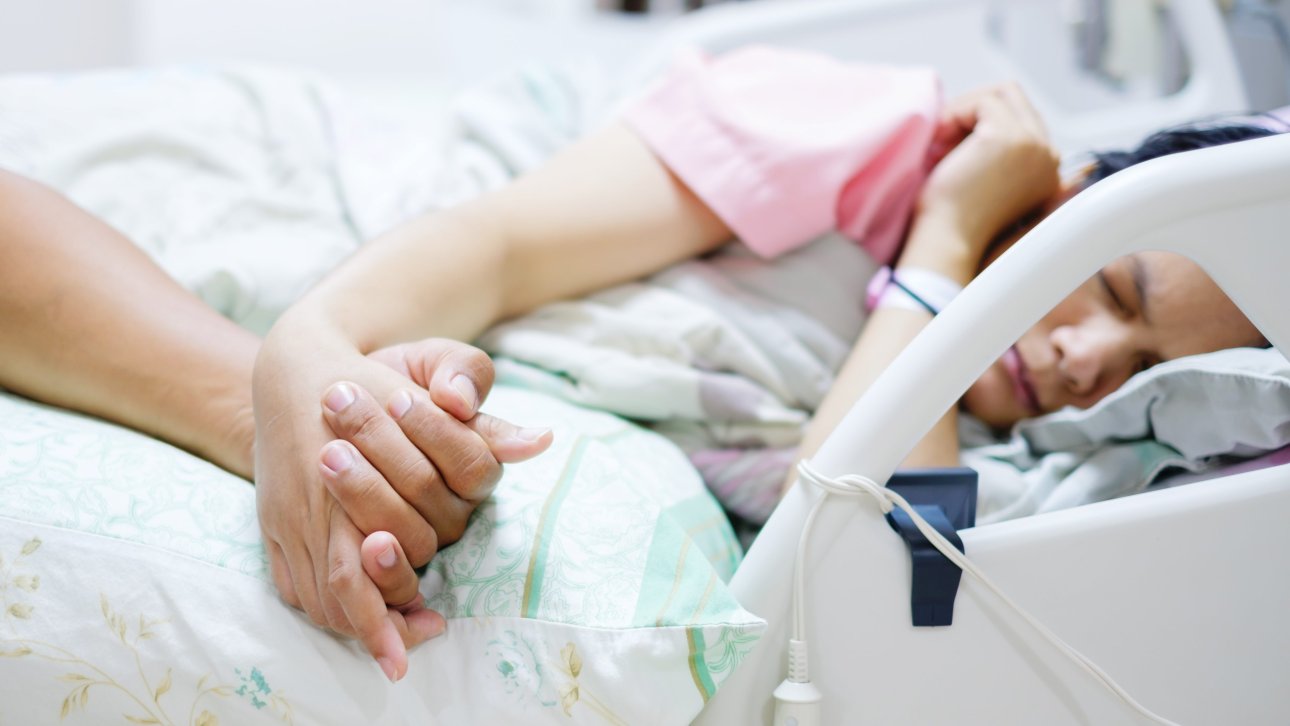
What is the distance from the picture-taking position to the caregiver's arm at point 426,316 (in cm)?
58

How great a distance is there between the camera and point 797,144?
0.93 m

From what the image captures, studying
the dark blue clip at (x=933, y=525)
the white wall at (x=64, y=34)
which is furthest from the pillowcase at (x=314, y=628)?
the white wall at (x=64, y=34)

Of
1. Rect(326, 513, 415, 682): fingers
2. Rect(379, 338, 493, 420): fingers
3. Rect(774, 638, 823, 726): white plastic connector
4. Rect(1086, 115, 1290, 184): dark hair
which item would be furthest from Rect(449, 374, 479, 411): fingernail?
Rect(1086, 115, 1290, 184): dark hair

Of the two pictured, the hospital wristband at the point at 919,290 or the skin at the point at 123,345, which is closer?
the skin at the point at 123,345

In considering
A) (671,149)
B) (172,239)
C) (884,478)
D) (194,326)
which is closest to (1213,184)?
(884,478)

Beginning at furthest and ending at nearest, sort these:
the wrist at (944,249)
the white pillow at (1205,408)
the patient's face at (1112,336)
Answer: the wrist at (944,249)
the patient's face at (1112,336)
the white pillow at (1205,408)

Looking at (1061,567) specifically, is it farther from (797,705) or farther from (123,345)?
(123,345)

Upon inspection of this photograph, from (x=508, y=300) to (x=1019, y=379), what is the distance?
0.49 metres

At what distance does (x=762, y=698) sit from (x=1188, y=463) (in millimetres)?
378

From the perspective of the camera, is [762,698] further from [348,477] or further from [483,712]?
[348,477]

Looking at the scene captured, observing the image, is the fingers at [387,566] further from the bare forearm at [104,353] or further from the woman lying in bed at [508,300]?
the bare forearm at [104,353]

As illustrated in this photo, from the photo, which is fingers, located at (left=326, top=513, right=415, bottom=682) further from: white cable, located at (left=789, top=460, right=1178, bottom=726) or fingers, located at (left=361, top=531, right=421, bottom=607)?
white cable, located at (left=789, top=460, right=1178, bottom=726)

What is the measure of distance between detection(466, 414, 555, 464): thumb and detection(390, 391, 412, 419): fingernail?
0.12 ft

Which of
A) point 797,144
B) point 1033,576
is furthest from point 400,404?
point 797,144
